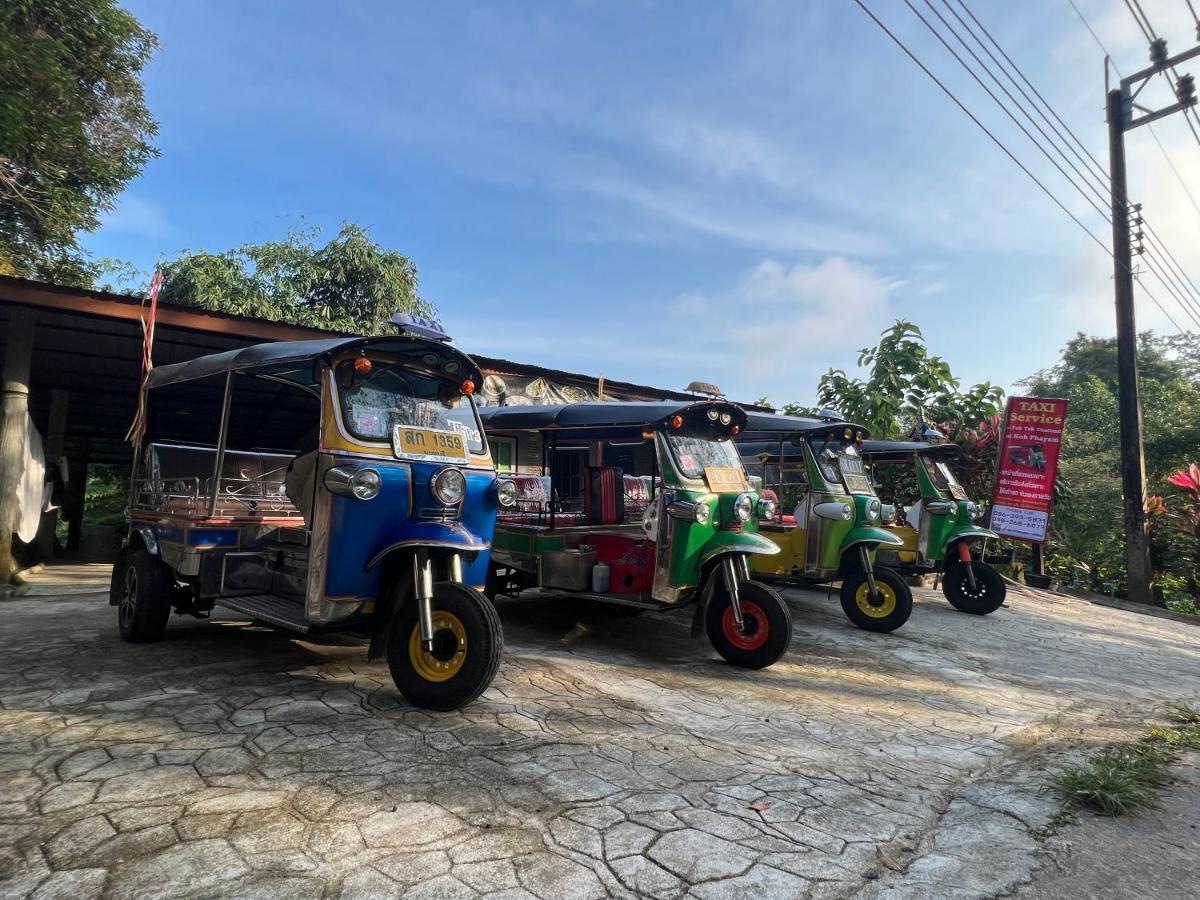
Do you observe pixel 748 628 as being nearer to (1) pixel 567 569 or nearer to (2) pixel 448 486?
(1) pixel 567 569

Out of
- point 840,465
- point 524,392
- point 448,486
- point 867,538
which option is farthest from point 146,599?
point 524,392

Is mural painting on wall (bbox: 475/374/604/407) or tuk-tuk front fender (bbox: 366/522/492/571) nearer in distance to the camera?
tuk-tuk front fender (bbox: 366/522/492/571)

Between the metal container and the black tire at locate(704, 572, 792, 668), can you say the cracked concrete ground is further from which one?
the metal container

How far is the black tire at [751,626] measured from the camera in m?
5.36

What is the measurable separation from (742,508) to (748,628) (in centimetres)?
102

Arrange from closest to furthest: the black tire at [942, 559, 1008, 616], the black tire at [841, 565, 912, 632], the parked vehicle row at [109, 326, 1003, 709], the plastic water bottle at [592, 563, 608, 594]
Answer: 1. the parked vehicle row at [109, 326, 1003, 709]
2. the plastic water bottle at [592, 563, 608, 594]
3. the black tire at [841, 565, 912, 632]
4. the black tire at [942, 559, 1008, 616]

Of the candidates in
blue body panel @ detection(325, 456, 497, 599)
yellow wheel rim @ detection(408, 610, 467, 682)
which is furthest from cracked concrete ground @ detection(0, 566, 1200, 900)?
blue body panel @ detection(325, 456, 497, 599)

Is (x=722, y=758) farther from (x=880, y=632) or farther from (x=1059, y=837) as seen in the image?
(x=880, y=632)

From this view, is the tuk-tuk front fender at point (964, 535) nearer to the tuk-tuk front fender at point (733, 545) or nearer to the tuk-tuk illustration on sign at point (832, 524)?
the tuk-tuk illustration on sign at point (832, 524)

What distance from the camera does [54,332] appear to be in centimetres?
905

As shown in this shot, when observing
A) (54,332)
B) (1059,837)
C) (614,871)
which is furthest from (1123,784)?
(54,332)

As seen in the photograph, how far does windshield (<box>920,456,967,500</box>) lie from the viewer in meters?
9.54

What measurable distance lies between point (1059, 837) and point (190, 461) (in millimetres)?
7250

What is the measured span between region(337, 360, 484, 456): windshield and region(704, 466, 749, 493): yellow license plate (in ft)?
7.19
